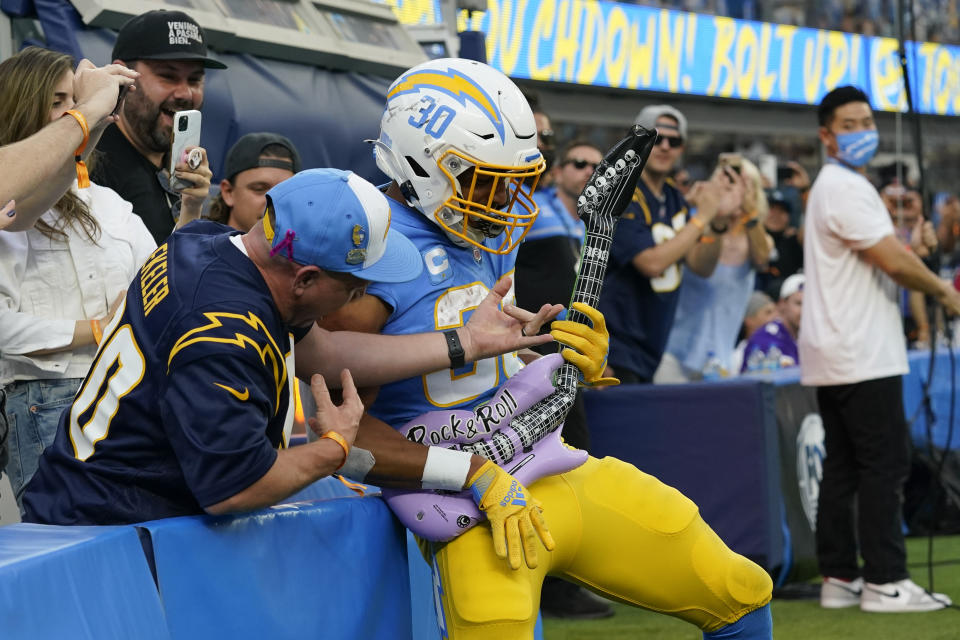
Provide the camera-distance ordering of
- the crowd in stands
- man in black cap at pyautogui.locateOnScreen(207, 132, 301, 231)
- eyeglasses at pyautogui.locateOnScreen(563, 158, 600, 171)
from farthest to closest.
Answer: the crowd in stands < eyeglasses at pyautogui.locateOnScreen(563, 158, 600, 171) < man in black cap at pyautogui.locateOnScreen(207, 132, 301, 231)

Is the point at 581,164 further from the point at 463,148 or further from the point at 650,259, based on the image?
the point at 463,148

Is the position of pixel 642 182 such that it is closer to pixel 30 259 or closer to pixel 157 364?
pixel 30 259

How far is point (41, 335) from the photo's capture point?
3342 mm

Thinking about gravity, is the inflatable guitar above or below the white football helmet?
below

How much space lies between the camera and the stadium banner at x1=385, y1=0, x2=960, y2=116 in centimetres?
1097

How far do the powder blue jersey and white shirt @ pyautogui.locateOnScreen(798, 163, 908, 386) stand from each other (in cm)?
280

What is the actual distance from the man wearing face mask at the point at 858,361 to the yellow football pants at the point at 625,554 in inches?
97.3

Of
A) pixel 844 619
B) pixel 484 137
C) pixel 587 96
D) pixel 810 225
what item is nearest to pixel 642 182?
pixel 810 225

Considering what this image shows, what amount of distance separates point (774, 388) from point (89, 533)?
175 inches

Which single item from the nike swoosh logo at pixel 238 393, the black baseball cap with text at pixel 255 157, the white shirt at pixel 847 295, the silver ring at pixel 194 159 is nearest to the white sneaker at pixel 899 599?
the white shirt at pixel 847 295

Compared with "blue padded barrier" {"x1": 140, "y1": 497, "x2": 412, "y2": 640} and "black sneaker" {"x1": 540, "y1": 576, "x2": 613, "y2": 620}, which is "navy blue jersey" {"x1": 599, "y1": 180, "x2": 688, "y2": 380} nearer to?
"black sneaker" {"x1": 540, "y1": 576, "x2": 613, "y2": 620}

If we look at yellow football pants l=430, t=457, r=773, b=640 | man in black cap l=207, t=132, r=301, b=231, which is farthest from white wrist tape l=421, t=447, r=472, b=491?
man in black cap l=207, t=132, r=301, b=231

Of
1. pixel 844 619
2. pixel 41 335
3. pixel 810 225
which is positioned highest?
pixel 41 335

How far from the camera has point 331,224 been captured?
2416mm
